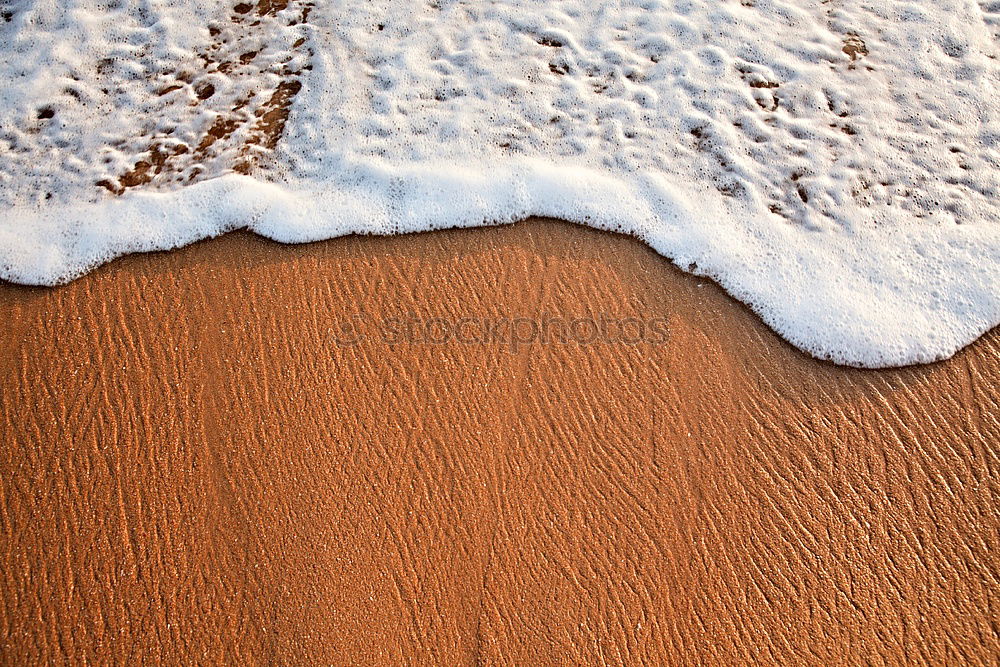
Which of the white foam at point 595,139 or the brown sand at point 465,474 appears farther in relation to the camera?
the white foam at point 595,139

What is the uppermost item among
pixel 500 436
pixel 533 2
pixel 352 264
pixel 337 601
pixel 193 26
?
pixel 533 2

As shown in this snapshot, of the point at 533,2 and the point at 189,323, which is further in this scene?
the point at 533,2

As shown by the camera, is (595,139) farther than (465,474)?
Yes

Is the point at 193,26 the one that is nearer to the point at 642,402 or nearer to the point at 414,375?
the point at 414,375

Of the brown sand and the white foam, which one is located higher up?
the white foam

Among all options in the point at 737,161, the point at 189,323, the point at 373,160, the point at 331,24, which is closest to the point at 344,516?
the point at 189,323
